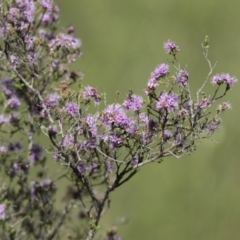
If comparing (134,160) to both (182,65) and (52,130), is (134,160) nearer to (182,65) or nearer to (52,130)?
(52,130)

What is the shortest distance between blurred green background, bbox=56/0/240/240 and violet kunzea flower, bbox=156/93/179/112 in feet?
4.70

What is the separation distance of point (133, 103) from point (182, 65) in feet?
5.15

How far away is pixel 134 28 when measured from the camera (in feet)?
10.5

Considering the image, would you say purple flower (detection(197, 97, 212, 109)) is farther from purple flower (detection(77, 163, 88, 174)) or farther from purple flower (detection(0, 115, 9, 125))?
purple flower (detection(0, 115, 9, 125))

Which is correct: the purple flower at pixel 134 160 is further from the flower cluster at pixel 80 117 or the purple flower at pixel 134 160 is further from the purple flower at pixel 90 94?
the purple flower at pixel 90 94

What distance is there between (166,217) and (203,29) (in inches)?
43.3

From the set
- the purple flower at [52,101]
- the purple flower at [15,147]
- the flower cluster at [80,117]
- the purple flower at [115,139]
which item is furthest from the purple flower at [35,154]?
the purple flower at [115,139]

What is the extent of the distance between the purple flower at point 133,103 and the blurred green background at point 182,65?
1400 millimetres

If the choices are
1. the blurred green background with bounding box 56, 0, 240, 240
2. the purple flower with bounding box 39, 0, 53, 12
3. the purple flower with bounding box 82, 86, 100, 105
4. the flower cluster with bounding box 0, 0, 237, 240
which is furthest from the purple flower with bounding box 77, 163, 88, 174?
the blurred green background with bounding box 56, 0, 240, 240

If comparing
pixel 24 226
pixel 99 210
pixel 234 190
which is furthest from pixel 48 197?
pixel 234 190

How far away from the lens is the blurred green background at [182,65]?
2.83 meters

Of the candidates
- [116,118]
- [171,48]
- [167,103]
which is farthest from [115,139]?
[171,48]

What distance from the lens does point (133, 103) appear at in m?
1.40

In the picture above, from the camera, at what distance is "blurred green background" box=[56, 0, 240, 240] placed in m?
2.83
